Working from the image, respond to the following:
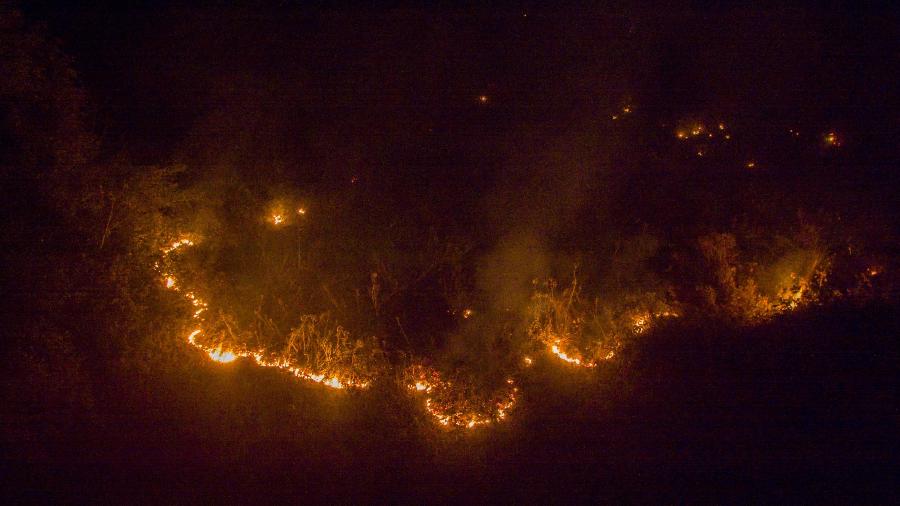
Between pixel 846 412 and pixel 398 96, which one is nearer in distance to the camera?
pixel 846 412

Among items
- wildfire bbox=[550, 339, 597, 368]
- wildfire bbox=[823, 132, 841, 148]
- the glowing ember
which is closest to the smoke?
wildfire bbox=[550, 339, 597, 368]

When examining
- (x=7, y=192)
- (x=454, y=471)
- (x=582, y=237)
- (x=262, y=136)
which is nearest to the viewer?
(x=454, y=471)

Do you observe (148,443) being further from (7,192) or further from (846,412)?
(846,412)

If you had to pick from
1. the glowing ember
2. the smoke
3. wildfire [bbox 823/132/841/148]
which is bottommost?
the glowing ember

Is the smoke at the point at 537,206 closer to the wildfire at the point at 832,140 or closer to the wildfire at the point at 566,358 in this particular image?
the wildfire at the point at 566,358

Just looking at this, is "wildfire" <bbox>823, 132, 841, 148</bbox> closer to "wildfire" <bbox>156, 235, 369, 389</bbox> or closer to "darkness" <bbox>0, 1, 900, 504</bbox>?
"darkness" <bbox>0, 1, 900, 504</bbox>

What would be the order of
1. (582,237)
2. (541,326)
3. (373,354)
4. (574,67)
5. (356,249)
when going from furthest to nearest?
(574,67)
(582,237)
(356,249)
(541,326)
(373,354)

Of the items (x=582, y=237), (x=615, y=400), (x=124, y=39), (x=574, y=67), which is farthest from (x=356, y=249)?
(x=574, y=67)

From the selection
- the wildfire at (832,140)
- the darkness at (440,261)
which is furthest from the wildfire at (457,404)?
the wildfire at (832,140)
